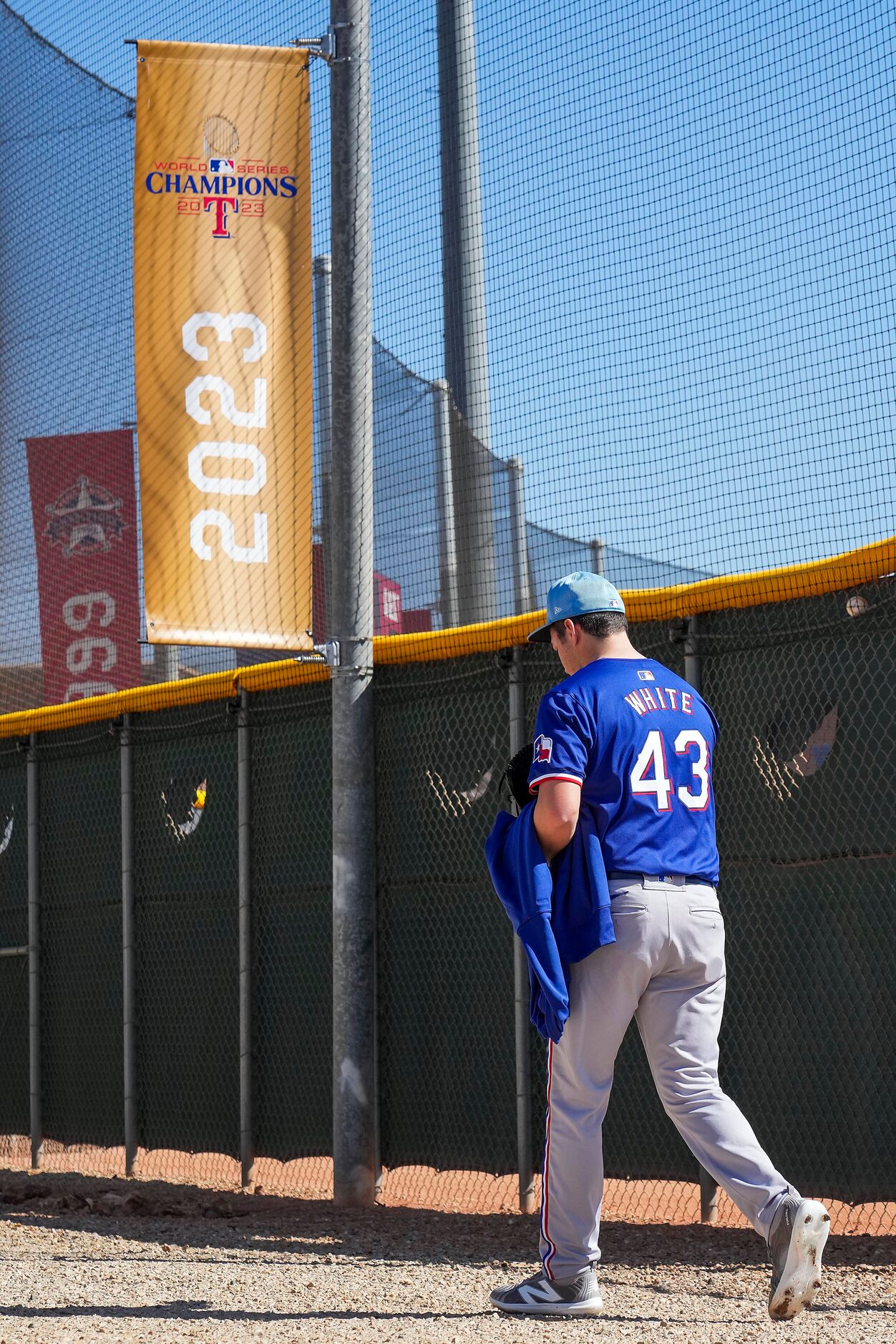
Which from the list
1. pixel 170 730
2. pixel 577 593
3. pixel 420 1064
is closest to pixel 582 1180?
pixel 577 593

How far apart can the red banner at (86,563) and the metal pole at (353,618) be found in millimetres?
4724

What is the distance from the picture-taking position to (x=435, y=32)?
8078 mm

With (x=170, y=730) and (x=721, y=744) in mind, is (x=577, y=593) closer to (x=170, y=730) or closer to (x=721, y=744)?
(x=721, y=744)

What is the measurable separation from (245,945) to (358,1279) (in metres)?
2.75

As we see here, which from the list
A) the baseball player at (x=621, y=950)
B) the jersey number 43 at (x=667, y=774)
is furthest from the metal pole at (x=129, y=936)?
the jersey number 43 at (x=667, y=774)

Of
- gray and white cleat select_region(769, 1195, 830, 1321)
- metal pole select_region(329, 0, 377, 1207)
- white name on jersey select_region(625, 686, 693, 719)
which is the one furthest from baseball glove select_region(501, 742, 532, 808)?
metal pole select_region(329, 0, 377, 1207)

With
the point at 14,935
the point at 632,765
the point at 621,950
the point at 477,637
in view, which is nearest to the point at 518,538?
the point at 477,637

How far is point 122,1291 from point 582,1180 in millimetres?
1722

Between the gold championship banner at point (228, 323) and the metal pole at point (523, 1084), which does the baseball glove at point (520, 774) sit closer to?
the metal pole at point (523, 1084)

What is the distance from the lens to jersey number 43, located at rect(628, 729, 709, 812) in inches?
171

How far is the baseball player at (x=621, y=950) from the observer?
4230 millimetres

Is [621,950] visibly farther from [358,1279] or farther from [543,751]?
[358,1279]

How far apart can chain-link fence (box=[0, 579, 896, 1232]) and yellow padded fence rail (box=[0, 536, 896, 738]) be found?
2.4 inches

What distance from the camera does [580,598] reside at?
14.9 feet
